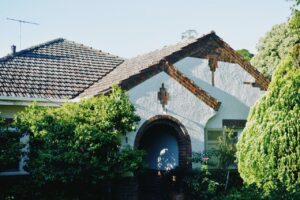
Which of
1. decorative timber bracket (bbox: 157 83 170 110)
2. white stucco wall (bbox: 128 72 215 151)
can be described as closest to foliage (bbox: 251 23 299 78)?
white stucco wall (bbox: 128 72 215 151)

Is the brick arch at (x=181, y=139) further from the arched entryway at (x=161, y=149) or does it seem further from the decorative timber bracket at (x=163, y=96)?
the decorative timber bracket at (x=163, y=96)

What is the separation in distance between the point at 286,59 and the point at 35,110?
320 inches

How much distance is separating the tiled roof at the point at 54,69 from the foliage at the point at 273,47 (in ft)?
48.5

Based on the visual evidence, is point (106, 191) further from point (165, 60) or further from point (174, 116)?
point (165, 60)

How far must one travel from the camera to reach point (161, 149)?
1568 centimetres

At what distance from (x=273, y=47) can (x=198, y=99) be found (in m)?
17.8

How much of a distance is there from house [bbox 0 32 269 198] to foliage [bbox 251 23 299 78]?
41.1 ft

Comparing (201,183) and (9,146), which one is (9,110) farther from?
(201,183)

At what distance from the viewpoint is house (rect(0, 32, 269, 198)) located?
43.4 ft

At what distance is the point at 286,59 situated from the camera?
1202 centimetres

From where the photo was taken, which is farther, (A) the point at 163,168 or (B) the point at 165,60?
(A) the point at 163,168

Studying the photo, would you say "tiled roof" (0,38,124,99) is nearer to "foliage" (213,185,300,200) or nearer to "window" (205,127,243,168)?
"window" (205,127,243,168)

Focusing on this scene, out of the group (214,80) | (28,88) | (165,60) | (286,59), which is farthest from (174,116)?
(28,88)

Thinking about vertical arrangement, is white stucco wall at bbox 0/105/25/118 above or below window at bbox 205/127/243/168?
above
